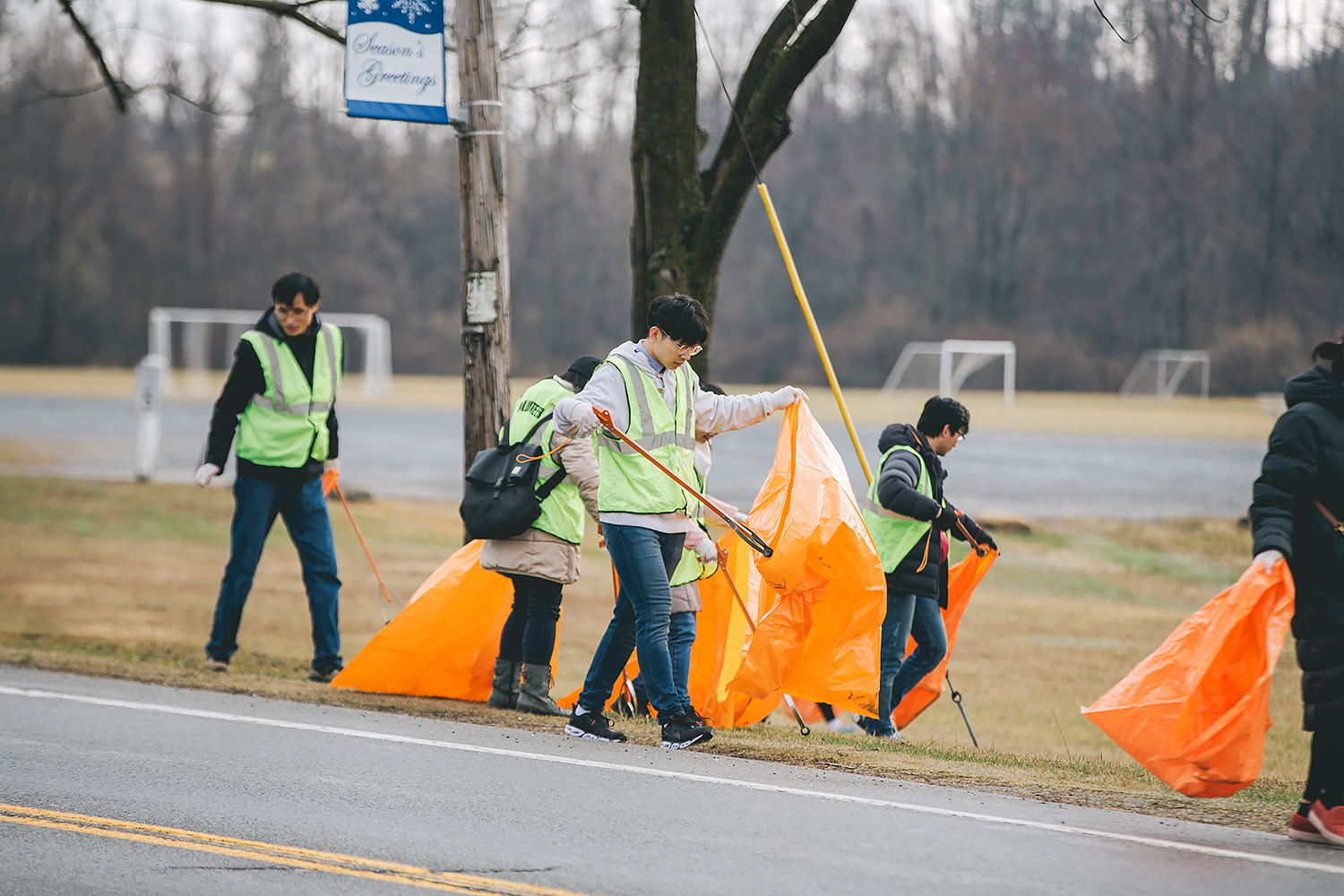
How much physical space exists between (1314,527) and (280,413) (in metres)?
5.04

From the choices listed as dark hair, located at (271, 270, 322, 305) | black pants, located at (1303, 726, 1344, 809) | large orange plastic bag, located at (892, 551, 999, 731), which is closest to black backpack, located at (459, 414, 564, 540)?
dark hair, located at (271, 270, 322, 305)

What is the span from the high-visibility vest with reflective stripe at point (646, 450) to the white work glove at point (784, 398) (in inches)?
20.4

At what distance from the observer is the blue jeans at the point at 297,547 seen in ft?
23.5

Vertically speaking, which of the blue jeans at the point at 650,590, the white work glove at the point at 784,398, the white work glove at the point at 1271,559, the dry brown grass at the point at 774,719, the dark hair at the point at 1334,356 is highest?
the dark hair at the point at 1334,356

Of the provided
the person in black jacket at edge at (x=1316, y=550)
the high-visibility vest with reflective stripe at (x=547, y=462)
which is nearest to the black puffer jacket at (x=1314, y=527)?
the person in black jacket at edge at (x=1316, y=550)

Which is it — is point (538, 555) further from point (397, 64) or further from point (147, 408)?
point (147, 408)

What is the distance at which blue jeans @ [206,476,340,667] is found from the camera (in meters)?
7.18

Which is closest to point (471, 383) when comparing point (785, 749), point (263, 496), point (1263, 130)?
point (263, 496)

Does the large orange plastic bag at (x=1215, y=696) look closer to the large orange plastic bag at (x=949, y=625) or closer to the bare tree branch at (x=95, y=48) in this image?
the large orange plastic bag at (x=949, y=625)

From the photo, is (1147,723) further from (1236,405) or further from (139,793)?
(1236,405)

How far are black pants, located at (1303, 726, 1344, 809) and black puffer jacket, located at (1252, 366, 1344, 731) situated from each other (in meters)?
0.04

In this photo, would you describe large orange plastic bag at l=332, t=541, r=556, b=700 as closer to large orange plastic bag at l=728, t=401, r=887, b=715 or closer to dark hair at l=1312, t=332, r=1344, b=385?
large orange plastic bag at l=728, t=401, r=887, b=715

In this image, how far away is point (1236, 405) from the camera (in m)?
40.1

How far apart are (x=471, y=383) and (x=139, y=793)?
143 inches
